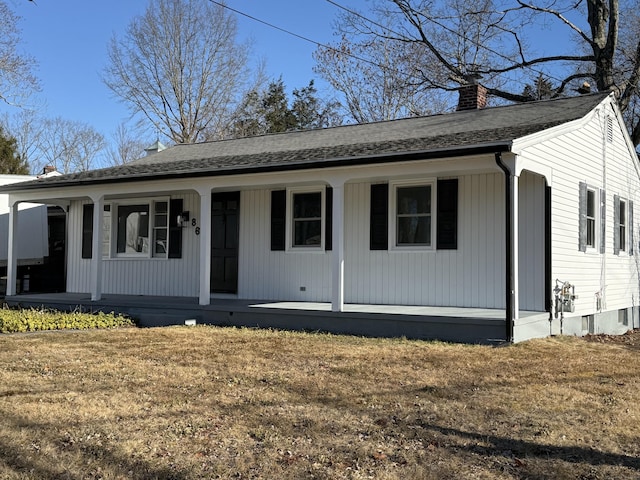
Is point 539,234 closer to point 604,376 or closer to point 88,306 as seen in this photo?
point 604,376

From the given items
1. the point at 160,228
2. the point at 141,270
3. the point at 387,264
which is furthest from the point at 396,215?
the point at 141,270

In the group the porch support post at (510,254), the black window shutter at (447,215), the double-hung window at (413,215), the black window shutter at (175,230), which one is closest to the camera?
the porch support post at (510,254)

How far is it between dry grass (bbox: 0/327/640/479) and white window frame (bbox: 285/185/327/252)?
359 cm

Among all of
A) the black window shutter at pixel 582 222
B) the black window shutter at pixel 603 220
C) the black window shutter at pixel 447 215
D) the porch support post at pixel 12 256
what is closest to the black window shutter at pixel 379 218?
the black window shutter at pixel 447 215

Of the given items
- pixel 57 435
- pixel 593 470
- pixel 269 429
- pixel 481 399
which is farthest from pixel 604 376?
pixel 57 435

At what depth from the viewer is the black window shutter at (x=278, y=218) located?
12094 millimetres

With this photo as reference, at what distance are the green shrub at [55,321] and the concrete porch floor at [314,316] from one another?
61cm

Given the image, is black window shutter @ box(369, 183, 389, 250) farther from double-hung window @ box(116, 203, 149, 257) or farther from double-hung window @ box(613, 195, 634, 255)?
double-hung window @ box(116, 203, 149, 257)

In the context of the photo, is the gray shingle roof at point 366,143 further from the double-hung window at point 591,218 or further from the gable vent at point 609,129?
the double-hung window at point 591,218

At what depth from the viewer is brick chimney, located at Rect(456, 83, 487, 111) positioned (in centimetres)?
1339

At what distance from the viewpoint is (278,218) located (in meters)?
12.2

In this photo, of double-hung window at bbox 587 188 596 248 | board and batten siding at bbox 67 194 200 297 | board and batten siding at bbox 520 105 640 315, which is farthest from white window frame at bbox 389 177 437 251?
board and batten siding at bbox 67 194 200 297

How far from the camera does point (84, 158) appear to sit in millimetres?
39312

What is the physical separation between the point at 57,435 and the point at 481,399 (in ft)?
11.5
